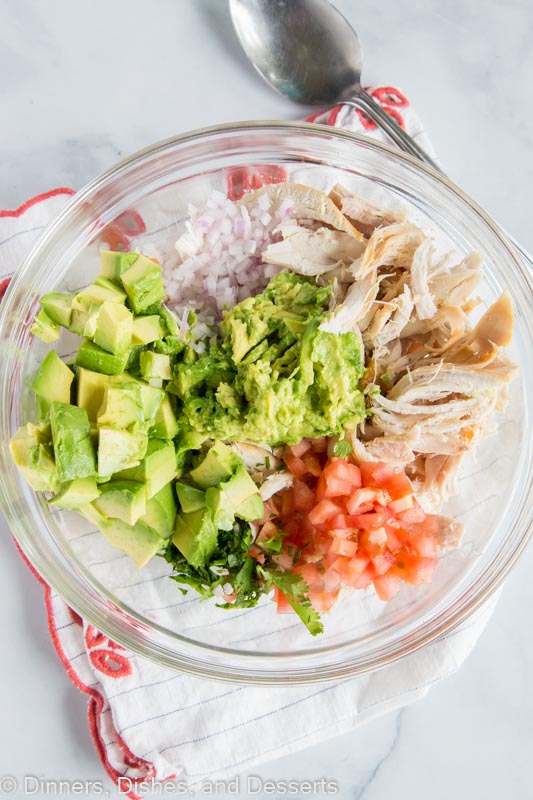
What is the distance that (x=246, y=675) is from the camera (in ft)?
5.82

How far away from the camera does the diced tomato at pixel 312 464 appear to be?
5.41 ft

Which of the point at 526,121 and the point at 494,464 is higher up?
the point at 526,121

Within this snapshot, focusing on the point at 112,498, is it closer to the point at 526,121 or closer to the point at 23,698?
the point at 23,698

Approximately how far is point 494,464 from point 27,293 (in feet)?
4.21

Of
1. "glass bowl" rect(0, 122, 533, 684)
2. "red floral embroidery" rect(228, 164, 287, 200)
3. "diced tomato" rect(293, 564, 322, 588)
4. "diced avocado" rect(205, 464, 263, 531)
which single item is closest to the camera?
"diced avocado" rect(205, 464, 263, 531)

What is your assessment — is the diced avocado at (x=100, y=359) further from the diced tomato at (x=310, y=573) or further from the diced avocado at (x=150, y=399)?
the diced tomato at (x=310, y=573)

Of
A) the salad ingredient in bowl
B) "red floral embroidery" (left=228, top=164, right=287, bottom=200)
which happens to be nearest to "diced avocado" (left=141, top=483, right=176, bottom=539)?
the salad ingredient in bowl

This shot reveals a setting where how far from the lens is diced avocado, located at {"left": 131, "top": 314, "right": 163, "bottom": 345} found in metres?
1.51

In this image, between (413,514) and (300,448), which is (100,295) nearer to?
(300,448)

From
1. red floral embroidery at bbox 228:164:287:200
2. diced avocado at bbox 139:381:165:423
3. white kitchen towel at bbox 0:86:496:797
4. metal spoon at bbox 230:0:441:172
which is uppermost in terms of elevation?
metal spoon at bbox 230:0:441:172

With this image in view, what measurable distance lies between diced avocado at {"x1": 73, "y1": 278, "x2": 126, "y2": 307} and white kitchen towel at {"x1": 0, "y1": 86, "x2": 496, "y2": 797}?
1.32 ft

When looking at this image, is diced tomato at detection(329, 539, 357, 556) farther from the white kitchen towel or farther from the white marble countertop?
the white marble countertop

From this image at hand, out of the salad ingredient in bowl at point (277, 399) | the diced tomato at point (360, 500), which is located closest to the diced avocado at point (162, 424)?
A: the salad ingredient in bowl at point (277, 399)

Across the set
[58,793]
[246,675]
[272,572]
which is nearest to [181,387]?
[272,572]
